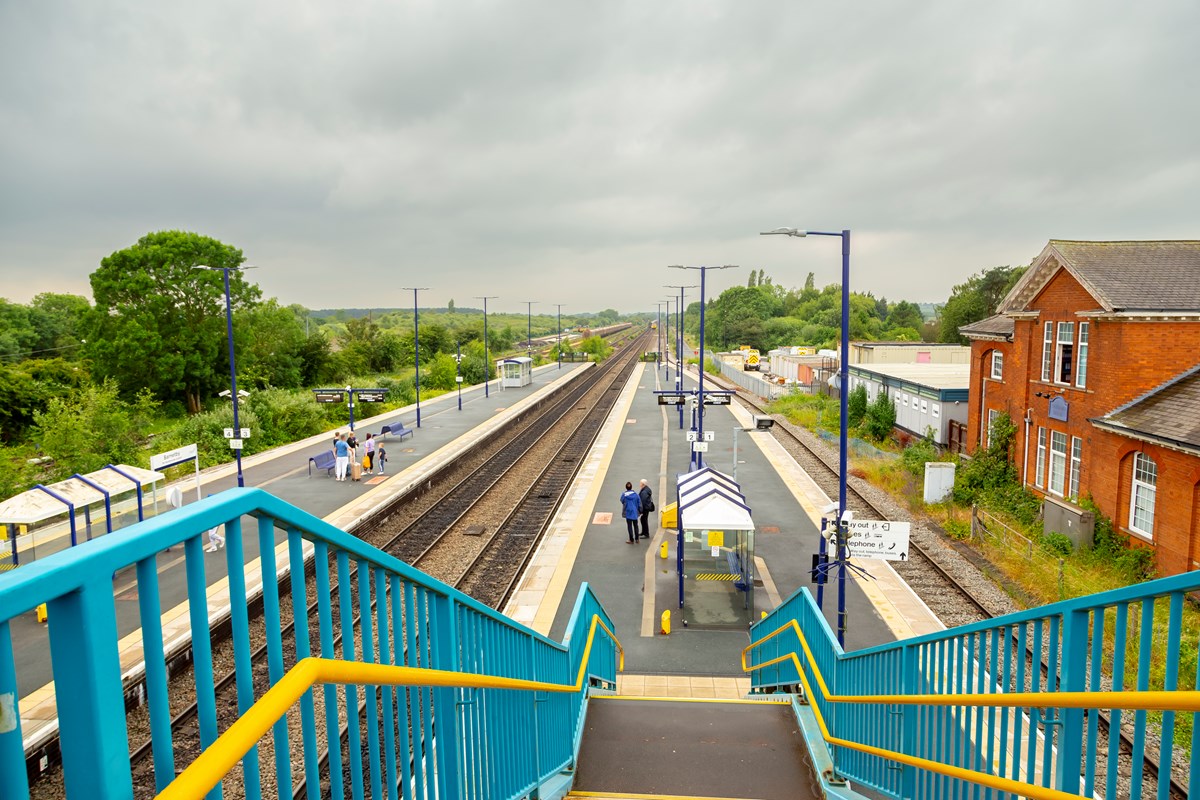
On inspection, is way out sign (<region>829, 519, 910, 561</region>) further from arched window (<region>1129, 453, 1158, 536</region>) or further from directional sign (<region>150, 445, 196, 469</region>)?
directional sign (<region>150, 445, 196, 469</region>)

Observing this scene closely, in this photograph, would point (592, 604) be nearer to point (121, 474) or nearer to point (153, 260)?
point (121, 474)

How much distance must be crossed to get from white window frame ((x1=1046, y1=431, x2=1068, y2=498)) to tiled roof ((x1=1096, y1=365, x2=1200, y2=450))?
3.18m

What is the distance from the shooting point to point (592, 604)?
33.0 ft

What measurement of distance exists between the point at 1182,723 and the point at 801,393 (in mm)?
42868

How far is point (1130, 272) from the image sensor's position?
2095 cm

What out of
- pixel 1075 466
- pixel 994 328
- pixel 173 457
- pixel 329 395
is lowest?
pixel 1075 466

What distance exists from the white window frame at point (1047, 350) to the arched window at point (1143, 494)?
17.4ft

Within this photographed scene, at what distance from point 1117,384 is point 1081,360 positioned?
2.01 meters

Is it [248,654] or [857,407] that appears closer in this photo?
[248,654]

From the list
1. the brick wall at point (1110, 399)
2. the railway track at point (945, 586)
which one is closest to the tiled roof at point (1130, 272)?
the brick wall at point (1110, 399)

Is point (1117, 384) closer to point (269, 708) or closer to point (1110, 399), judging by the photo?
point (1110, 399)

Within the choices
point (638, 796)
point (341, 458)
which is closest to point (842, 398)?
point (638, 796)

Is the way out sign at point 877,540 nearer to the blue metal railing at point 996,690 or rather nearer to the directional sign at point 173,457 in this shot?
the blue metal railing at point 996,690

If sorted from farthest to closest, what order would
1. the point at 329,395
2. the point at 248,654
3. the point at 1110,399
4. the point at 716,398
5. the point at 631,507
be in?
the point at 329,395 < the point at 716,398 < the point at 1110,399 < the point at 631,507 < the point at 248,654
